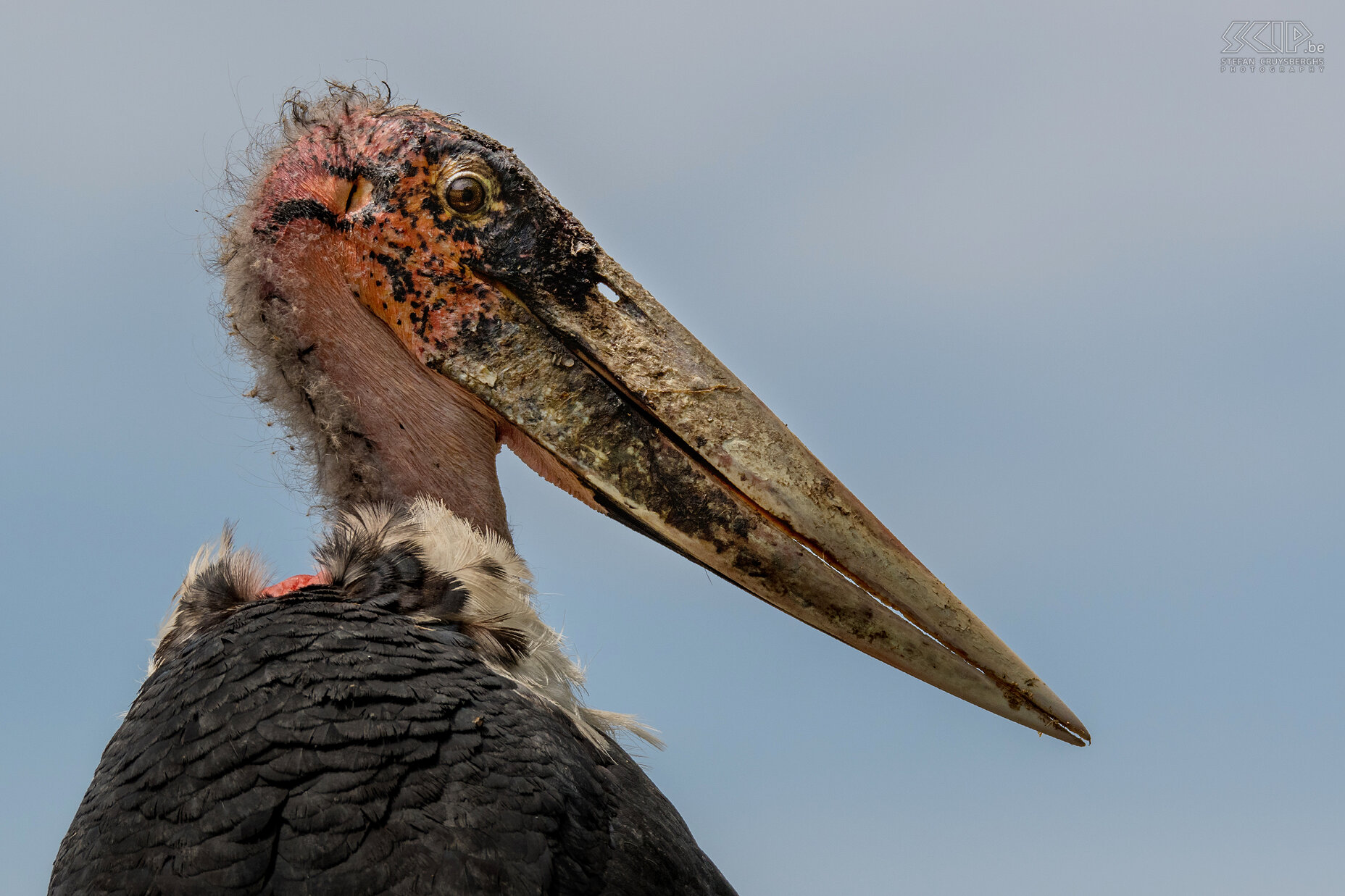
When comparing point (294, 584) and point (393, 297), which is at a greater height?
point (393, 297)

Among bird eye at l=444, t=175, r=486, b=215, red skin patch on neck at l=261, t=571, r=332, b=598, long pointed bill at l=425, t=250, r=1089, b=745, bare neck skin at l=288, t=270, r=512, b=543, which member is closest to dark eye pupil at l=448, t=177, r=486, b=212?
bird eye at l=444, t=175, r=486, b=215

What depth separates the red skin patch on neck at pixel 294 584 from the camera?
230 centimetres

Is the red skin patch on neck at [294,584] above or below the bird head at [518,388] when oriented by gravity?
below

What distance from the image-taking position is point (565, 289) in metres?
2.60

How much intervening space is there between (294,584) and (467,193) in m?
0.97

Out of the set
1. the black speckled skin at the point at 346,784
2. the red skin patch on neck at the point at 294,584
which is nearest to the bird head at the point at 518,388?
the red skin patch on neck at the point at 294,584

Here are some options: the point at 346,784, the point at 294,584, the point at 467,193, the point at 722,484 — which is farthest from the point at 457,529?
the point at 467,193

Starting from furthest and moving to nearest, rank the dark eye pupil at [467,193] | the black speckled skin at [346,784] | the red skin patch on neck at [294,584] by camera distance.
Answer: the dark eye pupil at [467,193] → the red skin patch on neck at [294,584] → the black speckled skin at [346,784]

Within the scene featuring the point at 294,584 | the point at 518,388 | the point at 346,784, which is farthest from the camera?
the point at 518,388

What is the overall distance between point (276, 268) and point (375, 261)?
241 mm

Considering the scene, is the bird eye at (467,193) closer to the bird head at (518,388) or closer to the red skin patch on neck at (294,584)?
the bird head at (518,388)

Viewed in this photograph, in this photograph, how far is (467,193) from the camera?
8.60 ft

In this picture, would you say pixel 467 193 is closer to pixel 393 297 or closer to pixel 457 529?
pixel 393 297

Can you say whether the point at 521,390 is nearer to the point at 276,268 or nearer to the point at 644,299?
the point at 644,299
